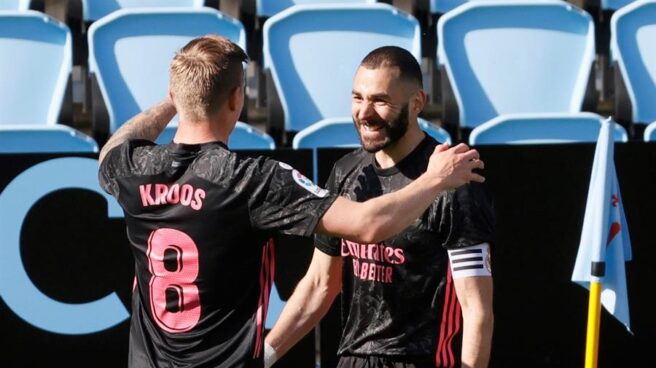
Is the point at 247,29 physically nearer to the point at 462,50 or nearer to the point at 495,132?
the point at 462,50

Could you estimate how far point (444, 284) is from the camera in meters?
4.10

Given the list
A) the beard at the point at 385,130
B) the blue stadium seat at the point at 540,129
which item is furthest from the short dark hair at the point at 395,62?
the blue stadium seat at the point at 540,129

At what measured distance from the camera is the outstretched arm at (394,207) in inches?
142

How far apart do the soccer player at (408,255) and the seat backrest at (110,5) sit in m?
3.63

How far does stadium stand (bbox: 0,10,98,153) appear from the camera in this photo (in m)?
6.88

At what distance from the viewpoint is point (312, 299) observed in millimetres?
4449

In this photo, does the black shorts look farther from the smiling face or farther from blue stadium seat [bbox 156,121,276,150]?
blue stadium seat [bbox 156,121,276,150]

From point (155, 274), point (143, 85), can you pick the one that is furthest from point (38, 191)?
point (155, 274)

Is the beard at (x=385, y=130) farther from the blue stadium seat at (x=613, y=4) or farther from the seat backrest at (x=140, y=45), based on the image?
the blue stadium seat at (x=613, y=4)

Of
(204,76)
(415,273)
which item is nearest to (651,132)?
(415,273)

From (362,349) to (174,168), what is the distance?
93 centimetres

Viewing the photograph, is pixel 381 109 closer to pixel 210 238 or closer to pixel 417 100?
pixel 417 100

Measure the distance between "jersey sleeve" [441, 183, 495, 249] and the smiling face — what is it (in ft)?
0.95

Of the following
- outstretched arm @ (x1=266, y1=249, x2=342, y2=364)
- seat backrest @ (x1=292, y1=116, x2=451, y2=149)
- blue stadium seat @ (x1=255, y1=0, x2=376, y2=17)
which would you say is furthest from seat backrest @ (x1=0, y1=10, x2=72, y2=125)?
outstretched arm @ (x1=266, y1=249, x2=342, y2=364)
